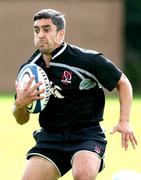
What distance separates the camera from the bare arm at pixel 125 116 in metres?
7.84

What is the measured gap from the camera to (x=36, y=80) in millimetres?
7918

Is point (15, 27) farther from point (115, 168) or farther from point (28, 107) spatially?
point (28, 107)

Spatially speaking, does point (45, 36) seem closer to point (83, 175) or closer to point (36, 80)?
point (36, 80)

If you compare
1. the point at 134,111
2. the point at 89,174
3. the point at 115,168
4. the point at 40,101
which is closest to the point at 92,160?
the point at 89,174

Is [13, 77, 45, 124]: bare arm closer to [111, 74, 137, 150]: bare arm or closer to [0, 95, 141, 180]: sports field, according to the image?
[111, 74, 137, 150]: bare arm

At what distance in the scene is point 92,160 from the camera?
7777 millimetres

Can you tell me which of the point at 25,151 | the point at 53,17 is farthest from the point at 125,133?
the point at 25,151

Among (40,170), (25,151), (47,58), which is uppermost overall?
(47,58)

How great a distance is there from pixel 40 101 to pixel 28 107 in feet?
0.60

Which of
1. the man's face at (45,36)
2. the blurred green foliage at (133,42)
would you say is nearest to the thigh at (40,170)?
the man's face at (45,36)

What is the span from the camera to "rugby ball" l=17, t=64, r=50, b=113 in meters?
7.92

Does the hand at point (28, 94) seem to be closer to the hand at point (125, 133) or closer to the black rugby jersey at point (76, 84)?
the black rugby jersey at point (76, 84)

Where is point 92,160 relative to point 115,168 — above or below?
above

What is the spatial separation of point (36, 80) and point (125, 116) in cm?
84
